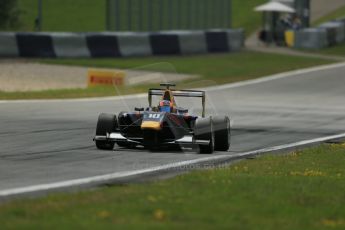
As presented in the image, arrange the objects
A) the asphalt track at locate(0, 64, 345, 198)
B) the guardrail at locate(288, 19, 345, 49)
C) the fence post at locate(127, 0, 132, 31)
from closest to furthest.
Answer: the asphalt track at locate(0, 64, 345, 198)
the fence post at locate(127, 0, 132, 31)
the guardrail at locate(288, 19, 345, 49)

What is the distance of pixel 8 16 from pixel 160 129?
25.9m

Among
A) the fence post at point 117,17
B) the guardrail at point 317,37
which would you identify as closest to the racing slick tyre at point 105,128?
the fence post at point 117,17

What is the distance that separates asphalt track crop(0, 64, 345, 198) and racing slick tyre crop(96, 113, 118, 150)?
0.52ft

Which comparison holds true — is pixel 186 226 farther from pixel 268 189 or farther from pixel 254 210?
pixel 268 189

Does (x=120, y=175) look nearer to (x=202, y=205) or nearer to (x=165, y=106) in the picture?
(x=202, y=205)

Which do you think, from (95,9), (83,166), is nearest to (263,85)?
(95,9)

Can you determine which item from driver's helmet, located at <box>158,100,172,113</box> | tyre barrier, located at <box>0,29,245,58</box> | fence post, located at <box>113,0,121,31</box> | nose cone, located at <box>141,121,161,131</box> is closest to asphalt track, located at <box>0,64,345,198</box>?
nose cone, located at <box>141,121,161,131</box>

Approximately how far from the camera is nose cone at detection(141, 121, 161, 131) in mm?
14234

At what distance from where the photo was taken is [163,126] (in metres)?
A: 14.4

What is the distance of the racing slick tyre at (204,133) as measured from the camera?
14453mm

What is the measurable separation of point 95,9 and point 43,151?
3069cm

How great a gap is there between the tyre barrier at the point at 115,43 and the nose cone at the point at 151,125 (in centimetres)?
1873

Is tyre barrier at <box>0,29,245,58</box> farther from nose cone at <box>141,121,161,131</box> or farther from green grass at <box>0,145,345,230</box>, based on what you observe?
green grass at <box>0,145,345,230</box>

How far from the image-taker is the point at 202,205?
889 cm
